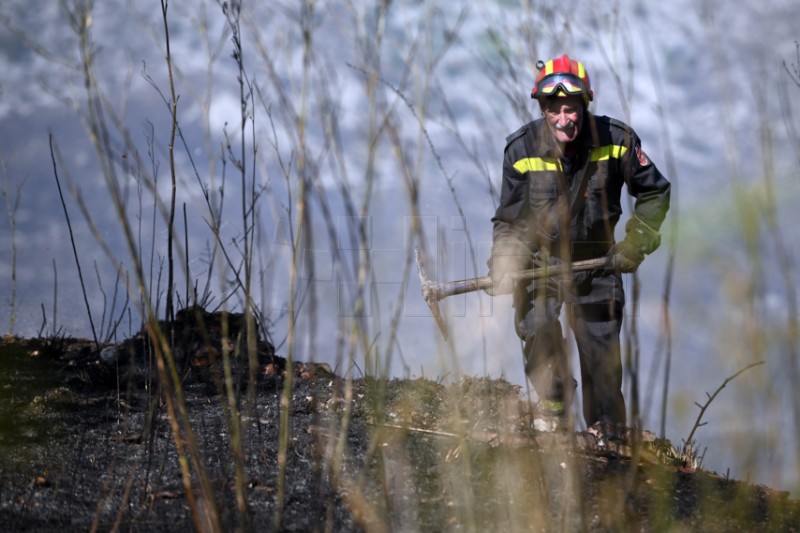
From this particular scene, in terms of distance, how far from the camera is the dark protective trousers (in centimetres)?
366

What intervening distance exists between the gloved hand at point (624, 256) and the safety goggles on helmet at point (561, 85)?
26.5 inches

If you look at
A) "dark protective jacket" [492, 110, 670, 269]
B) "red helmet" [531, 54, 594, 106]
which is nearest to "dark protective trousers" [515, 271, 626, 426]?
"dark protective jacket" [492, 110, 670, 269]

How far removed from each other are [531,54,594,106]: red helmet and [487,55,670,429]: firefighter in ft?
0.25

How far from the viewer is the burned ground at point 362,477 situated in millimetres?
1958

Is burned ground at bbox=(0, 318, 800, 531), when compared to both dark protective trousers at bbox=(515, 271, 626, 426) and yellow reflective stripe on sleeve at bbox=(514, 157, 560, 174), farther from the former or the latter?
yellow reflective stripe on sleeve at bbox=(514, 157, 560, 174)

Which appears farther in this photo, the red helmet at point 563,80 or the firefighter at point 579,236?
the firefighter at point 579,236

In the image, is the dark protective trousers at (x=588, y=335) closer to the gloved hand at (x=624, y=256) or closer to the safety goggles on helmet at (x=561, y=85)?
the gloved hand at (x=624, y=256)

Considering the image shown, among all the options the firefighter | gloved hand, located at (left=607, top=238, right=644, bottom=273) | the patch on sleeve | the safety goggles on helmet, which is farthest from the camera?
the patch on sleeve

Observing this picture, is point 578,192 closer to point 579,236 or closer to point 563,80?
point 579,236

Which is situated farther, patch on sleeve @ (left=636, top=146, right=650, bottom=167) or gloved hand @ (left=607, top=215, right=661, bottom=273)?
patch on sleeve @ (left=636, top=146, right=650, bottom=167)

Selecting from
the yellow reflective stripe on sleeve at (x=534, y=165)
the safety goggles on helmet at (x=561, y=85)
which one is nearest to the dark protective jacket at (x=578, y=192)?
the yellow reflective stripe on sleeve at (x=534, y=165)

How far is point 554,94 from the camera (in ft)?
11.1

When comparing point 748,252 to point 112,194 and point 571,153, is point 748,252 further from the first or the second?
point 571,153

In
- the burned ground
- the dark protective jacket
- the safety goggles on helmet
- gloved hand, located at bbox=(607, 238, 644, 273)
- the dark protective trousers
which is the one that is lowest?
the burned ground
